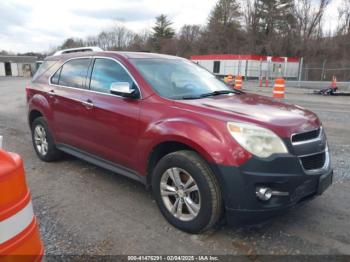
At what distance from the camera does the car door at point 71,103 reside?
4504 mm

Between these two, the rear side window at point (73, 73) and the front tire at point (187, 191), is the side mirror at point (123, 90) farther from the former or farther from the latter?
the rear side window at point (73, 73)

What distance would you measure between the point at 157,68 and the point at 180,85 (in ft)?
1.30

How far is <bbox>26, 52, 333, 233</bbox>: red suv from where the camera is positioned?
293cm

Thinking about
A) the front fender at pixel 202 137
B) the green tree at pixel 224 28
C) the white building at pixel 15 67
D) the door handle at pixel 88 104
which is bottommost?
the white building at pixel 15 67

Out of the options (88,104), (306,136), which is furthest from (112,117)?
(306,136)

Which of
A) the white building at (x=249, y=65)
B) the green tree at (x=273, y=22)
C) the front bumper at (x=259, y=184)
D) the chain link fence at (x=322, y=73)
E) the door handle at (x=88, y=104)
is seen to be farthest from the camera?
the green tree at (x=273, y=22)

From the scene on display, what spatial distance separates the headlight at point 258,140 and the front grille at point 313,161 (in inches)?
10.5

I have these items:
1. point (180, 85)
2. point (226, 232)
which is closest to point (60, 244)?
point (226, 232)

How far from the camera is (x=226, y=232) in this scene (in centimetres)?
337

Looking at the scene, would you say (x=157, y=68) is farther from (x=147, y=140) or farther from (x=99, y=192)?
(x=99, y=192)

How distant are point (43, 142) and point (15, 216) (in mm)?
3801

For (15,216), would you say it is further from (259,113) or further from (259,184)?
(259,113)

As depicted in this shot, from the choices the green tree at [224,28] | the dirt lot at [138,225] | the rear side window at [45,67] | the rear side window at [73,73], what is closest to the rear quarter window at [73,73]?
the rear side window at [73,73]

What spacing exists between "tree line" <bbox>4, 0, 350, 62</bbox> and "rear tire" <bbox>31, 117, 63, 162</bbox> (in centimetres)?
4540
